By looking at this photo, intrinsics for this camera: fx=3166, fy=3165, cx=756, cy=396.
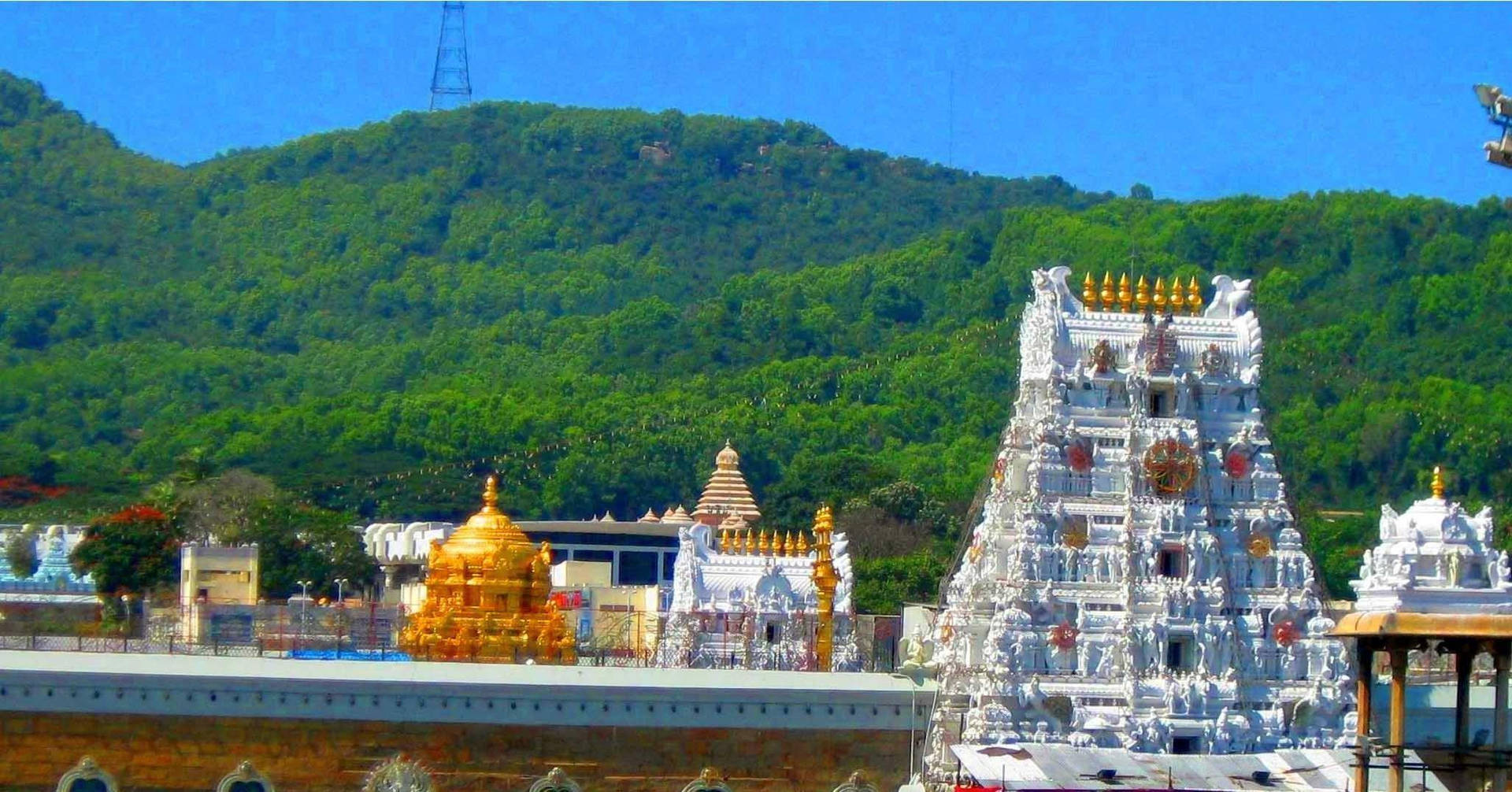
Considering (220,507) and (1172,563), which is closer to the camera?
(1172,563)

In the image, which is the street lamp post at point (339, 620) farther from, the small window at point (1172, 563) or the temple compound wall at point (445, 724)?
the small window at point (1172, 563)

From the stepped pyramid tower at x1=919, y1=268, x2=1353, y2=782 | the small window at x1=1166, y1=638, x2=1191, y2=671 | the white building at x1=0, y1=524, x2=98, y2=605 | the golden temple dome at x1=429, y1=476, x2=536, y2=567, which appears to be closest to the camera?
the stepped pyramid tower at x1=919, y1=268, x2=1353, y2=782

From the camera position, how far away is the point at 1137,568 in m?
48.8

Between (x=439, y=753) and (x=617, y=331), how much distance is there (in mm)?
103654

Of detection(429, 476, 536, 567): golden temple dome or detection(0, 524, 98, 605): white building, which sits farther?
detection(0, 524, 98, 605): white building

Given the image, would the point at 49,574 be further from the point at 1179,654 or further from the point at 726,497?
the point at 1179,654

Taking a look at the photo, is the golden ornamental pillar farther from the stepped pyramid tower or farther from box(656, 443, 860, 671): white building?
the stepped pyramid tower

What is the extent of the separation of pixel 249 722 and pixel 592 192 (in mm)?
148248

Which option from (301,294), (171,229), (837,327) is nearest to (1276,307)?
(837,327)

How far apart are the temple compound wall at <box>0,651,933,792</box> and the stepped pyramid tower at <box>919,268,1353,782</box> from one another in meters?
1.77

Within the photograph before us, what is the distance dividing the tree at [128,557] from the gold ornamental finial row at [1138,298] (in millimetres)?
31532

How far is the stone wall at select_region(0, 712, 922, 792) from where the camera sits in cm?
4778

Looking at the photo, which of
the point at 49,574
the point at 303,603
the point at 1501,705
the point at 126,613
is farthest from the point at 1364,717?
the point at 49,574

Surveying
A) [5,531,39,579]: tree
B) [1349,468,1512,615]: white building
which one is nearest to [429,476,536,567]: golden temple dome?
[1349,468,1512,615]: white building
